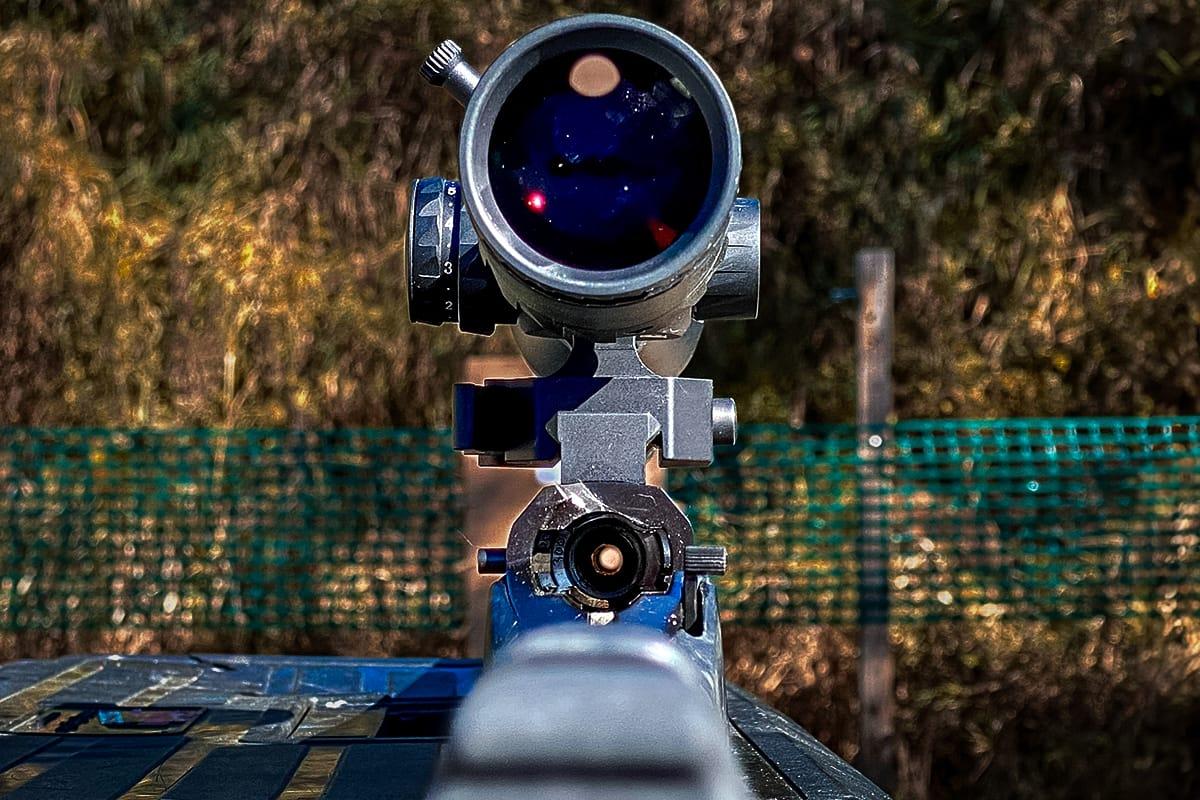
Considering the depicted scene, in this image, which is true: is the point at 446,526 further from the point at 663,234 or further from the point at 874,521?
the point at 663,234

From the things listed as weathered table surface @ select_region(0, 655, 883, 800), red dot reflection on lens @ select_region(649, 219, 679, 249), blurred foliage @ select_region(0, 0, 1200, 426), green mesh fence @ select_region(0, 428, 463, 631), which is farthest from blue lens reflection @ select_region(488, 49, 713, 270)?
blurred foliage @ select_region(0, 0, 1200, 426)

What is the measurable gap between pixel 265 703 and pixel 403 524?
4624mm

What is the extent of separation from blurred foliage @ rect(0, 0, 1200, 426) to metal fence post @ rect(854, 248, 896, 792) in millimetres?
1060

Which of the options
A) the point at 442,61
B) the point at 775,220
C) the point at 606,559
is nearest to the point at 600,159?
the point at 442,61

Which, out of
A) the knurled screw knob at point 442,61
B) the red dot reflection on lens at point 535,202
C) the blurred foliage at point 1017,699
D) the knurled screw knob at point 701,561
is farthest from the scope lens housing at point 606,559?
the blurred foliage at point 1017,699

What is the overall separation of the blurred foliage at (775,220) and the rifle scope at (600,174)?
531 cm

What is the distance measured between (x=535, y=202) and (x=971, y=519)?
211 inches

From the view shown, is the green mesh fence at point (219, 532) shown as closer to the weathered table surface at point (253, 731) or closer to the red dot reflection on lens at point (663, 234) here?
the weathered table surface at point (253, 731)

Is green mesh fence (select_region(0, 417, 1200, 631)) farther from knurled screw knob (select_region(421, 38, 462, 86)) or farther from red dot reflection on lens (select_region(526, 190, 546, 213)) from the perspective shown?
red dot reflection on lens (select_region(526, 190, 546, 213))

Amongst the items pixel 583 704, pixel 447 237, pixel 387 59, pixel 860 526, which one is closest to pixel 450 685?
pixel 447 237

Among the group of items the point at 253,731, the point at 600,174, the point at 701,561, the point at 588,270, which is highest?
the point at 600,174

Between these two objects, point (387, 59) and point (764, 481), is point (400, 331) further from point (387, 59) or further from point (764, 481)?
point (764, 481)

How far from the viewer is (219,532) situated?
6.71 meters

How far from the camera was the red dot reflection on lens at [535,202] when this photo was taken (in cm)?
164
